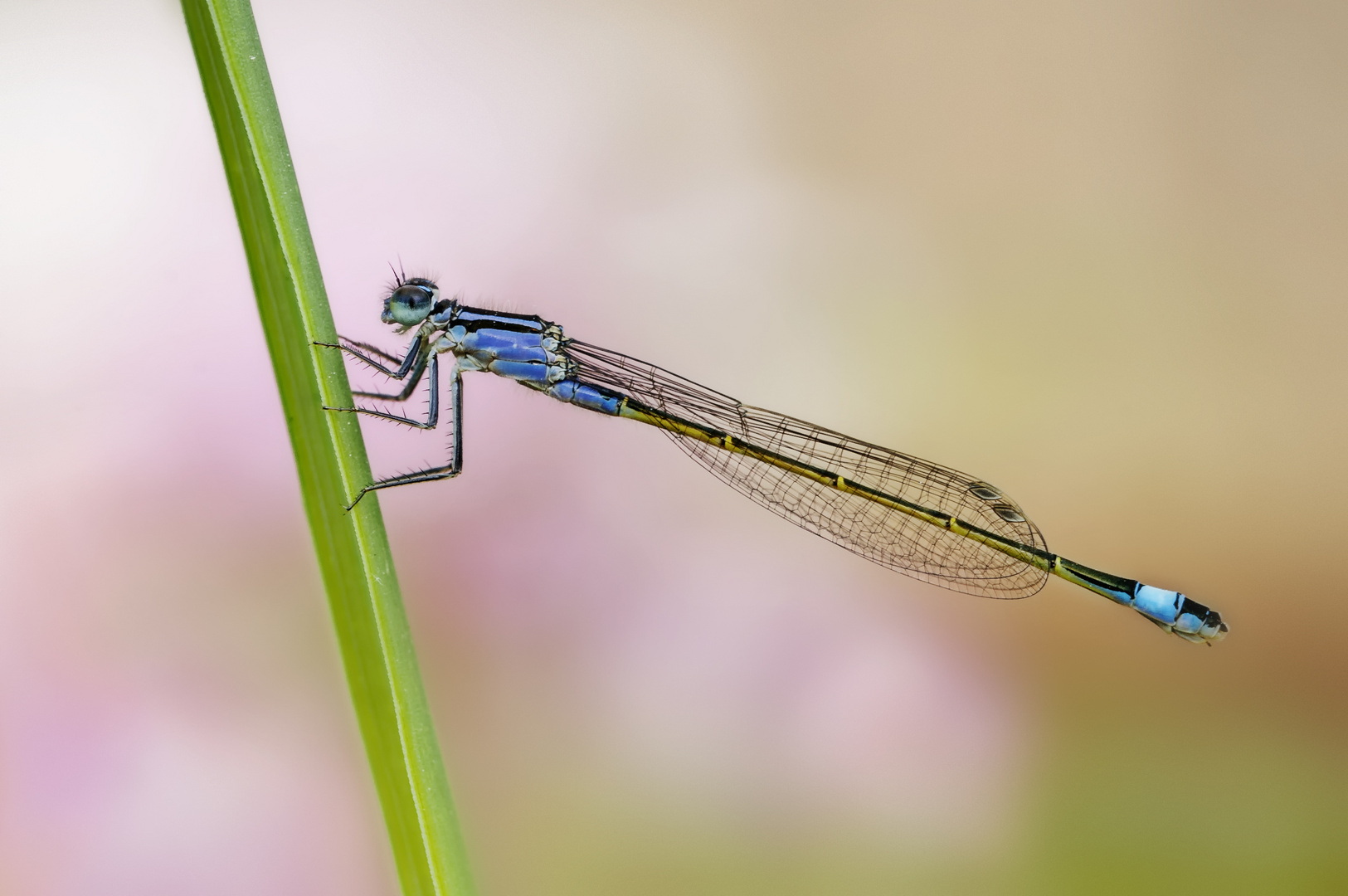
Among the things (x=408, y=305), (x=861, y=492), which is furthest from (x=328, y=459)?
(x=861, y=492)

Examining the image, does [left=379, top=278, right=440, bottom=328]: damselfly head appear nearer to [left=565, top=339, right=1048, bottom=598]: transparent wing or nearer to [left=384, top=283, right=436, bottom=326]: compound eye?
[left=384, top=283, right=436, bottom=326]: compound eye

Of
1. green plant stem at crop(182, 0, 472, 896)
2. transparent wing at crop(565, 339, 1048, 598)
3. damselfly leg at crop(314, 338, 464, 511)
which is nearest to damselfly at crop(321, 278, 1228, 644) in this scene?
transparent wing at crop(565, 339, 1048, 598)

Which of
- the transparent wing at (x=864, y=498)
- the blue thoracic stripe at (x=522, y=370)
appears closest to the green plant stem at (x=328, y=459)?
the blue thoracic stripe at (x=522, y=370)

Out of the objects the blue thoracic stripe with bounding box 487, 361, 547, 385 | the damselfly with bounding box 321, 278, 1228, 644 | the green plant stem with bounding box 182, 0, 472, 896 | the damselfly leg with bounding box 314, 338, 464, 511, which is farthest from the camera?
the damselfly with bounding box 321, 278, 1228, 644

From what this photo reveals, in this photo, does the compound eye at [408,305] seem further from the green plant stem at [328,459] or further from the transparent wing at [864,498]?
the green plant stem at [328,459]

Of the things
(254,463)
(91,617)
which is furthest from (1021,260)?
(91,617)

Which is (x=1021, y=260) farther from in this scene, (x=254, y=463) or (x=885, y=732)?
(x=254, y=463)
